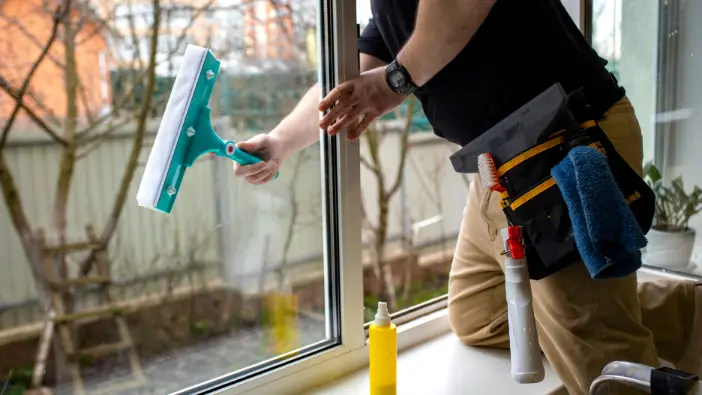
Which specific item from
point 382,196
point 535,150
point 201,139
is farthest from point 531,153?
point 382,196

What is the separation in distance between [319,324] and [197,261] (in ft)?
1.01

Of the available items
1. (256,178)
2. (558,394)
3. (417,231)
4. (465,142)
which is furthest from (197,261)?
(417,231)

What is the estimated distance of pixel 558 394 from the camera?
3.78 feet

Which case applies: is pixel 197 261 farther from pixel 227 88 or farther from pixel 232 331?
pixel 227 88

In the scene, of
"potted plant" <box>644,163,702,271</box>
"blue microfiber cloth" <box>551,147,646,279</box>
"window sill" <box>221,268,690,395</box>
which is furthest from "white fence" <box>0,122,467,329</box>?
"potted plant" <box>644,163,702,271</box>

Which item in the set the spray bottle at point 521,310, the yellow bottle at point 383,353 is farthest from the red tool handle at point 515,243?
the yellow bottle at point 383,353

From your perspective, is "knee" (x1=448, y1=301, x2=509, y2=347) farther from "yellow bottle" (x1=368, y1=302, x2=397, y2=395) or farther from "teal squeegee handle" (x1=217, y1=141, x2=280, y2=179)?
"teal squeegee handle" (x1=217, y1=141, x2=280, y2=179)

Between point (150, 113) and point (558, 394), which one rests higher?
point (150, 113)

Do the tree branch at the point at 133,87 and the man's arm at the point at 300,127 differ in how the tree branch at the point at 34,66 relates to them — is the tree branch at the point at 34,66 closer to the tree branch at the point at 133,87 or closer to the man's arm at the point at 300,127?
the tree branch at the point at 133,87

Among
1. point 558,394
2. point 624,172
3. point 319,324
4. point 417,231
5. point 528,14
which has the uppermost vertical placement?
point 528,14

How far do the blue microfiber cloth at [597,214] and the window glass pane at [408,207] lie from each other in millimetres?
793

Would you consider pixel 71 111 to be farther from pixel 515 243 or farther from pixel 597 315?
pixel 597 315

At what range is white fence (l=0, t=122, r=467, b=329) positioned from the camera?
0.99 metres

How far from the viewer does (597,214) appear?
0.83 metres
